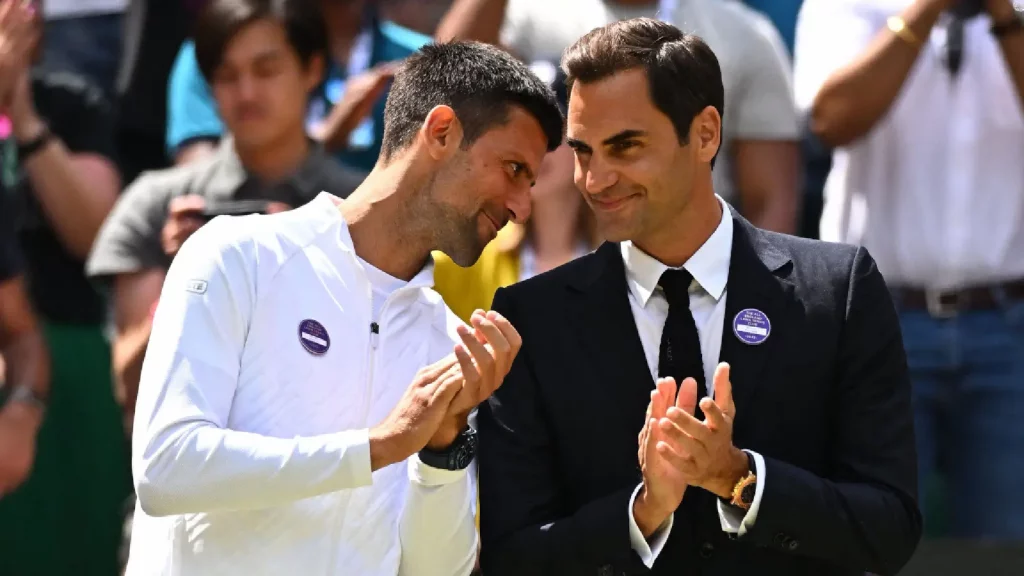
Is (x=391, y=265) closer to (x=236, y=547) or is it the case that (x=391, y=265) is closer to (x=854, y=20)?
(x=236, y=547)

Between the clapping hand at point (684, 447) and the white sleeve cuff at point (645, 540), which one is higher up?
the clapping hand at point (684, 447)

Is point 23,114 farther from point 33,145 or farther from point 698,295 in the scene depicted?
point 698,295

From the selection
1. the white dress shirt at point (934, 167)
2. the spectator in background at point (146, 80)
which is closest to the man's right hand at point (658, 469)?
the white dress shirt at point (934, 167)

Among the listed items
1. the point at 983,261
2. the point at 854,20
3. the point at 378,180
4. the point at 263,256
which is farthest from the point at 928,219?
the point at 263,256

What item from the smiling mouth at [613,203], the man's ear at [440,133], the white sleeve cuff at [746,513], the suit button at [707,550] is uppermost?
the man's ear at [440,133]

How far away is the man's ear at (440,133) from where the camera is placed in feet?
12.5

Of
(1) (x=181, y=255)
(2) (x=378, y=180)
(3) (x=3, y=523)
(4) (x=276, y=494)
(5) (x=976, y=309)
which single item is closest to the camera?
(4) (x=276, y=494)

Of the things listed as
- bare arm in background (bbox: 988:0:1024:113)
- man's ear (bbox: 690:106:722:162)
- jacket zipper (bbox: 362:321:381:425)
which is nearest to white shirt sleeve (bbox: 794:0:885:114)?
bare arm in background (bbox: 988:0:1024:113)

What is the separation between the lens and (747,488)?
3295mm

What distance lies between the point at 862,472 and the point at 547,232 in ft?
6.25

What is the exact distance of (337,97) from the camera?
593 centimetres

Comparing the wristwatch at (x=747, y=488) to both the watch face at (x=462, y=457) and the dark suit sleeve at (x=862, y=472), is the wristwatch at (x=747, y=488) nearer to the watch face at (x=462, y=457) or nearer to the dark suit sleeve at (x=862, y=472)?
the dark suit sleeve at (x=862, y=472)

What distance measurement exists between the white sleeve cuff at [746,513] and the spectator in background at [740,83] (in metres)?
2.09

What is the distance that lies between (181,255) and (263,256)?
0.58 feet
